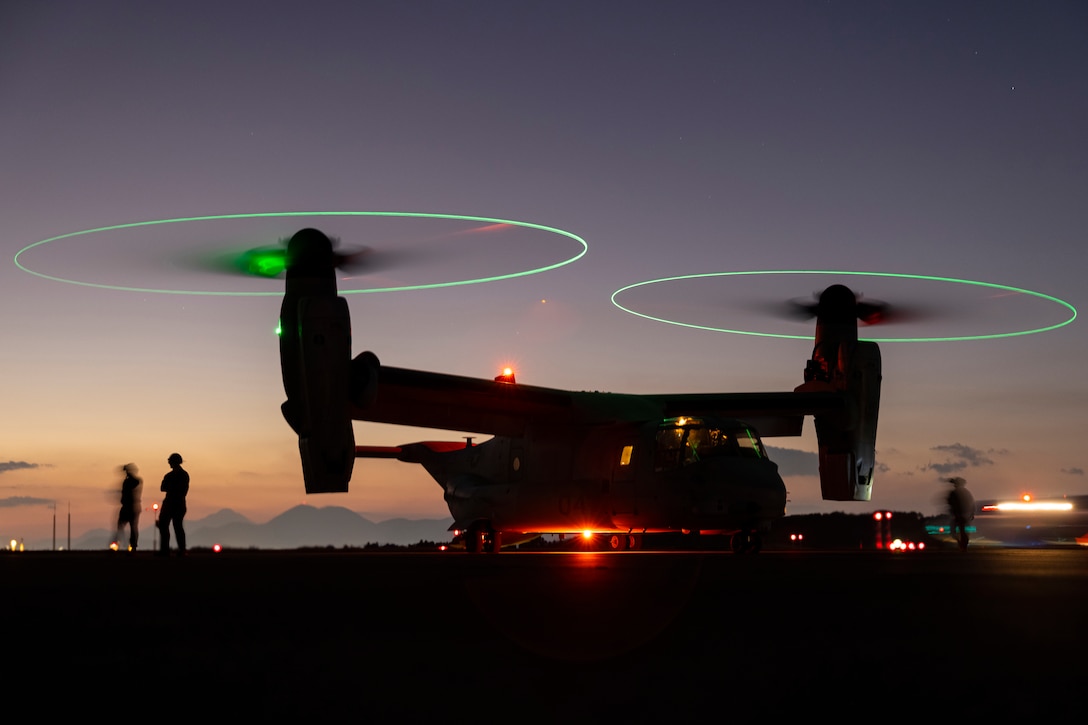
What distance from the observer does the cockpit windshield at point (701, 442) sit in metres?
24.4

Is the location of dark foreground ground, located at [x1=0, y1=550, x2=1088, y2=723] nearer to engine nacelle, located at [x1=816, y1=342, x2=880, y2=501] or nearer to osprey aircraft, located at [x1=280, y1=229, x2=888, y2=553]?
osprey aircraft, located at [x1=280, y1=229, x2=888, y2=553]

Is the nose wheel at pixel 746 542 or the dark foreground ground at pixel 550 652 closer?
the dark foreground ground at pixel 550 652

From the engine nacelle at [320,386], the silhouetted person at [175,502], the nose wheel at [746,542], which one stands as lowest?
the nose wheel at [746,542]

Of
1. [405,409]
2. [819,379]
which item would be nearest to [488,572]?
[405,409]

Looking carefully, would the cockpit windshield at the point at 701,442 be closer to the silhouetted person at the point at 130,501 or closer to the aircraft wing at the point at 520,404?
the aircraft wing at the point at 520,404

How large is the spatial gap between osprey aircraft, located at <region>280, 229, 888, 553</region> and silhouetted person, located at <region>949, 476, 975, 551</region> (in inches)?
108

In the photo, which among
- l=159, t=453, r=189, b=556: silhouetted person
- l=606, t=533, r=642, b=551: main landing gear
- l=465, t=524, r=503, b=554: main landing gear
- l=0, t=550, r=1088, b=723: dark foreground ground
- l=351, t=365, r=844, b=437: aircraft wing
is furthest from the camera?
l=465, t=524, r=503, b=554: main landing gear

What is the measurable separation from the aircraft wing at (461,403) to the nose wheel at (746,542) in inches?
226

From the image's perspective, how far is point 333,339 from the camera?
2108 centimetres

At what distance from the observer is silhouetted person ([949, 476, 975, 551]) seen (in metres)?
30.4

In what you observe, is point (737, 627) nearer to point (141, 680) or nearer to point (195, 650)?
point (195, 650)

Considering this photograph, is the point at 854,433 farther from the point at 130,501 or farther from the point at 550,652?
the point at 550,652

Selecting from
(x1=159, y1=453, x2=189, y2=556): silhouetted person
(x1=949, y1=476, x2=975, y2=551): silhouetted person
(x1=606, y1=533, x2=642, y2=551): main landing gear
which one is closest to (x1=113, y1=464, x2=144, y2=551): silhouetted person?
(x1=159, y1=453, x2=189, y2=556): silhouetted person

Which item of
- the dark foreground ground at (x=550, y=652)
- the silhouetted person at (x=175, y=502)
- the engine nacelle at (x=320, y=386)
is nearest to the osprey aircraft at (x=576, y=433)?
the engine nacelle at (x=320, y=386)
